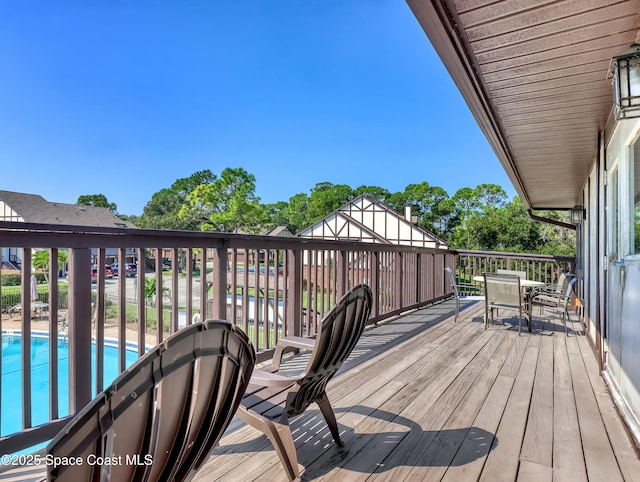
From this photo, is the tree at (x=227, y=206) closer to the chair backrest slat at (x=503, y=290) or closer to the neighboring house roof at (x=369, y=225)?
the neighboring house roof at (x=369, y=225)

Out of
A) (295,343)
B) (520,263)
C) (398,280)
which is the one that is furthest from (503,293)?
(520,263)

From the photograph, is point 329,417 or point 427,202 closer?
point 329,417

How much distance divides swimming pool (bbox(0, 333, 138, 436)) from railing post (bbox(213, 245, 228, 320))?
10.2ft

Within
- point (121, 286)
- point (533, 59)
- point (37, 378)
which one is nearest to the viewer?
point (121, 286)

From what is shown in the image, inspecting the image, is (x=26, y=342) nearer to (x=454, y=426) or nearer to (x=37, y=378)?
(x=454, y=426)

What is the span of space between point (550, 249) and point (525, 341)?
19.3m

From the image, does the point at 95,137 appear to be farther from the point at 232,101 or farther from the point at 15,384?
the point at 15,384

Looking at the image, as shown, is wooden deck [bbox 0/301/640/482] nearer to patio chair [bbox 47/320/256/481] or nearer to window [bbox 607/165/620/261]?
patio chair [bbox 47/320/256/481]

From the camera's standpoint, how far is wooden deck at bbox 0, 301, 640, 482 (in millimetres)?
1668

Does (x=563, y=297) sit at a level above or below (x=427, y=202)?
below

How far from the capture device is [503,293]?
4.64m

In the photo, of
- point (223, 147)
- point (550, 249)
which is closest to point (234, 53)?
point (223, 147)

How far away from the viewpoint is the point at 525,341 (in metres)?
4.16

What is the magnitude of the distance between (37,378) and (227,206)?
25505mm
